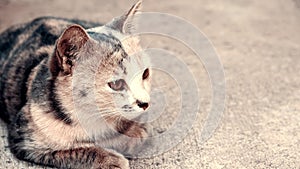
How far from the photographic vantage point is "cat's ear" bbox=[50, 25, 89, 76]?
2.48m

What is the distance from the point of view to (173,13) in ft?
16.7

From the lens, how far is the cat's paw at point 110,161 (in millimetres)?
2783

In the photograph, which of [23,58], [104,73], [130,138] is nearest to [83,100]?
[104,73]

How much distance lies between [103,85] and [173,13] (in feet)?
8.56

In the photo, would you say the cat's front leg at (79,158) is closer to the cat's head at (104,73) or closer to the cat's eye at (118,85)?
the cat's head at (104,73)

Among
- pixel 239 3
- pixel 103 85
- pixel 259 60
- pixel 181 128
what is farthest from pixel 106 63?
pixel 239 3

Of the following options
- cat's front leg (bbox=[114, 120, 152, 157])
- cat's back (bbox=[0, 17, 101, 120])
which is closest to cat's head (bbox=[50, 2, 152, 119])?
cat's front leg (bbox=[114, 120, 152, 157])

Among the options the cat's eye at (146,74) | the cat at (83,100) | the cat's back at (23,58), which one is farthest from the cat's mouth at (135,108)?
the cat's back at (23,58)

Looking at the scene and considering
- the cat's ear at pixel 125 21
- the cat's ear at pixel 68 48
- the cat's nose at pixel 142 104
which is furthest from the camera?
the cat's ear at pixel 125 21

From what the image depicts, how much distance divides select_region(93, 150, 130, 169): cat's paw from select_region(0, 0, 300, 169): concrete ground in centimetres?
14

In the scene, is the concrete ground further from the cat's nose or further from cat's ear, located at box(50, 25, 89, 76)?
cat's ear, located at box(50, 25, 89, 76)

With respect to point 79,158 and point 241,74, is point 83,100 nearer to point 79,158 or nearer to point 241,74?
point 79,158

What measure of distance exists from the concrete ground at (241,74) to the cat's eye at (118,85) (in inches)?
22.4

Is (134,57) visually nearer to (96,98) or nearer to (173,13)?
(96,98)
